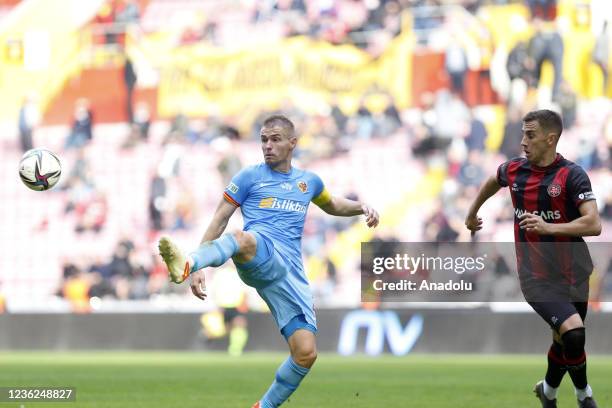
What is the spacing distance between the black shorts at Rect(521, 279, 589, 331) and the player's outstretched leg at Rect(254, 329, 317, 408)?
1.68 meters

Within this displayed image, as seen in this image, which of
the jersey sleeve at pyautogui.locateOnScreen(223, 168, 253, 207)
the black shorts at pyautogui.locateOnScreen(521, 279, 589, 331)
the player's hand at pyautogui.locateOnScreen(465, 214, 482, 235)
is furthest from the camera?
the player's hand at pyautogui.locateOnScreen(465, 214, 482, 235)

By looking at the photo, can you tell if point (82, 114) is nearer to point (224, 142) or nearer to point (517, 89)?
point (224, 142)

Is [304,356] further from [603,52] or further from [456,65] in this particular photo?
[456,65]

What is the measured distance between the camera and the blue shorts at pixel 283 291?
27.3 ft

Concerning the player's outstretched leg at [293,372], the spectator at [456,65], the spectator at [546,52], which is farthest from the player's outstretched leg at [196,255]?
the spectator at [456,65]

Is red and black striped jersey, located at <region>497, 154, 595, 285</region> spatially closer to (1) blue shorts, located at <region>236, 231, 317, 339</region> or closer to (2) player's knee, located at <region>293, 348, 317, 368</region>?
(1) blue shorts, located at <region>236, 231, 317, 339</region>

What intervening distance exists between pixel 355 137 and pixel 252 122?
268 centimetres

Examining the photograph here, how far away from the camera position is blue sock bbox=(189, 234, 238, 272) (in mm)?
7637

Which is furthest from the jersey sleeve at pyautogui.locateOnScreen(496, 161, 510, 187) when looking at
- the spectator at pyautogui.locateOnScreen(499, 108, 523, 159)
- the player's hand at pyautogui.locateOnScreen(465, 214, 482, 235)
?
the spectator at pyautogui.locateOnScreen(499, 108, 523, 159)

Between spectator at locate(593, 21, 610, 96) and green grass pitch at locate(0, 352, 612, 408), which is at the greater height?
spectator at locate(593, 21, 610, 96)

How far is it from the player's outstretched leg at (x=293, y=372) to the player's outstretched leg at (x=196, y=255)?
846 mm

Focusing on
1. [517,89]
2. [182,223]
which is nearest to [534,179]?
[517,89]

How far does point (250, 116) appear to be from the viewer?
26969 mm

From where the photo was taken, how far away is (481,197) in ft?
29.9
